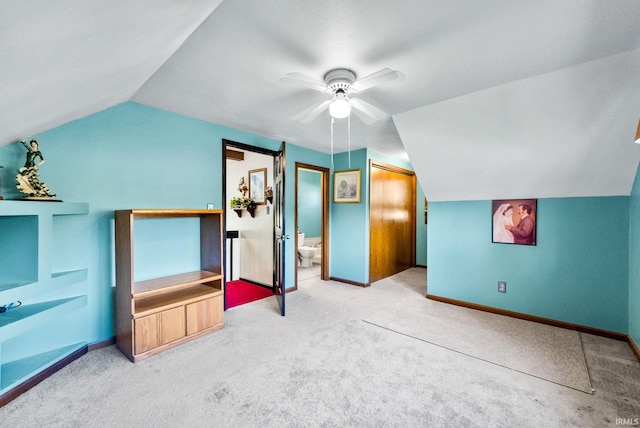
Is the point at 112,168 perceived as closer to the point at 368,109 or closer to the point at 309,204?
the point at 368,109

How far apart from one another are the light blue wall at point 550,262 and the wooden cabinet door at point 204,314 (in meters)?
2.90

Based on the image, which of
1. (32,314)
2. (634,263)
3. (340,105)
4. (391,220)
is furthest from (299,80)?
(391,220)

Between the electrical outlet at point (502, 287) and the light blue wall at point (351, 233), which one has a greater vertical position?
the light blue wall at point (351, 233)

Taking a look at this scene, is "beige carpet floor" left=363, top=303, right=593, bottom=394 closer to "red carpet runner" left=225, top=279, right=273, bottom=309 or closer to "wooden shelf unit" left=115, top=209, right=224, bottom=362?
"red carpet runner" left=225, top=279, right=273, bottom=309

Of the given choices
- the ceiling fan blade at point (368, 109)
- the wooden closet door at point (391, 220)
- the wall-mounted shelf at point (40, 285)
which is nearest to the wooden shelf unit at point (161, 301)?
the wall-mounted shelf at point (40, 285)

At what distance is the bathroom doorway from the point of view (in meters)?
4.80

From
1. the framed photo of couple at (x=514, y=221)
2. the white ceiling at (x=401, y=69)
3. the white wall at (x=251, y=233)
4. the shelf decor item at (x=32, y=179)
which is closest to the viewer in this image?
the white ceiling at (x=401, y=69)

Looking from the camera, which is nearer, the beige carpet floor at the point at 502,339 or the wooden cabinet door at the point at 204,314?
the beige carpet floor at the point at 502,339

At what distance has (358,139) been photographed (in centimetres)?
391

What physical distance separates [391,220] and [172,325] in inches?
156

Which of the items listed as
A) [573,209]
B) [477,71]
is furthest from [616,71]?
[573,209]

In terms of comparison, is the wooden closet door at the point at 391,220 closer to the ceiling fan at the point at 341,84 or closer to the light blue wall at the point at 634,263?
the ceiling fan at the point at 341,84

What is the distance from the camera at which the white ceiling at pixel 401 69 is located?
1.23m

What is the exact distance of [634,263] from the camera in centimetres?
246
